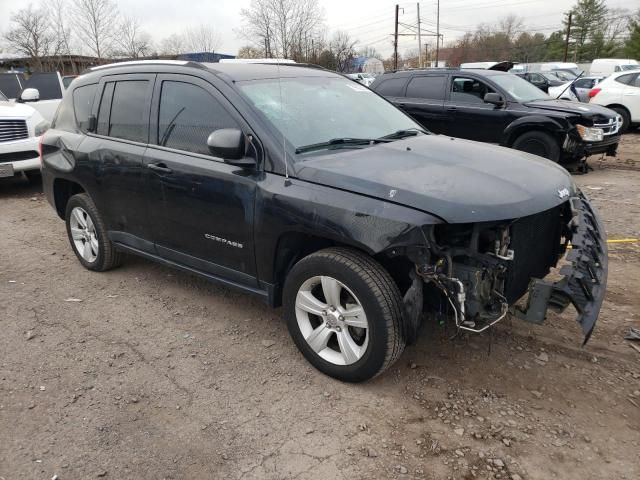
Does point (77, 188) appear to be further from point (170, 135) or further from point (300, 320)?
point (300, 320)

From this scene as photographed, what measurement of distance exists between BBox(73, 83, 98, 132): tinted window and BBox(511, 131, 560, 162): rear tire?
265 inches

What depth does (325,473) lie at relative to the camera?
2.47 m

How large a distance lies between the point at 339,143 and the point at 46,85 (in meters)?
11.0

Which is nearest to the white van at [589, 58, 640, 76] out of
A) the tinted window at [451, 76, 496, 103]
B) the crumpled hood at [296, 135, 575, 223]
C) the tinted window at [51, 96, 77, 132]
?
the tinted window at [451, 76, 496, 103]

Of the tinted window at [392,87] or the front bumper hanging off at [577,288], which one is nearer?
the front bumper hanging off at [577,288]

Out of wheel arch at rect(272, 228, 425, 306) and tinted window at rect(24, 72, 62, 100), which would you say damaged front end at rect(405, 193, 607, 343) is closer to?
wheel arch at rect(272, 228, 425, 306)

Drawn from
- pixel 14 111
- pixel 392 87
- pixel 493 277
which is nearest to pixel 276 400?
pixel 493 277

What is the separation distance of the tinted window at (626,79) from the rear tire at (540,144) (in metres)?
7.06

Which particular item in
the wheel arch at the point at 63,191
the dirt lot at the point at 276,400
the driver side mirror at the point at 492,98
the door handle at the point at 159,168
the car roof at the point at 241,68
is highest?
the car roof at the point at 241,68

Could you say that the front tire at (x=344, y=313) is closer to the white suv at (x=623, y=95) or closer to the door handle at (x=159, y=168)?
the door handle at (x=159, y=168)

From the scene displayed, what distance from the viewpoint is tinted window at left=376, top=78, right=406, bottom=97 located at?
33.0 feet

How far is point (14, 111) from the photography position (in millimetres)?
8422

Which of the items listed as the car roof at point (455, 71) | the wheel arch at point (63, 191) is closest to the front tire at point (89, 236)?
the wheel arch at point (63, 191)

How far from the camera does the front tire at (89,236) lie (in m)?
4.66
